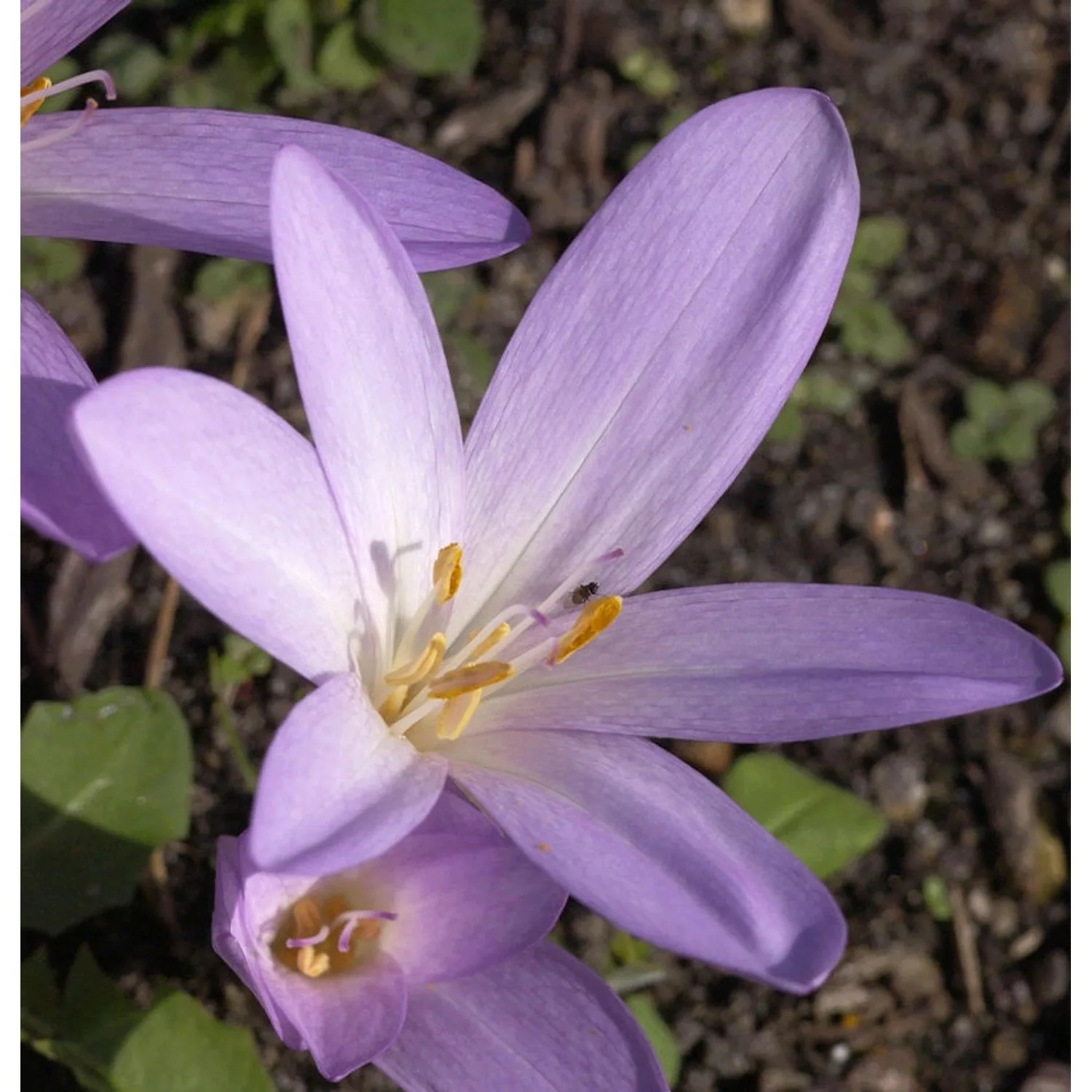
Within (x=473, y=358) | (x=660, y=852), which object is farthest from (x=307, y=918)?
(x=473, y=358)

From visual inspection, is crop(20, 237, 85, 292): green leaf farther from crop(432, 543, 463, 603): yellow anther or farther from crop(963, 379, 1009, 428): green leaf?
crop(963, 379, 1009, 428): green leaf

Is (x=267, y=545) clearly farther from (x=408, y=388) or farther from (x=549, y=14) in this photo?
(x=549, y=14)

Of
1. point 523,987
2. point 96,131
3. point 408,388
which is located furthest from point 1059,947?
point 96,131

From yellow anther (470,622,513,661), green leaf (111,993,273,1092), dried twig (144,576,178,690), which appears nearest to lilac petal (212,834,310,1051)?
yellow anther (470,622,513,661)

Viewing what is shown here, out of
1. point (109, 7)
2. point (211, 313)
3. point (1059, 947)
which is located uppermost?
point (109, 7)

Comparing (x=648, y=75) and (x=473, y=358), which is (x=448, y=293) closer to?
(x=473, y=358)

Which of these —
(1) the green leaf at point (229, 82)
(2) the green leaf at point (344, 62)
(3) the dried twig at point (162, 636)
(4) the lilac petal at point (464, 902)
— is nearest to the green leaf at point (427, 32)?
(2) the green leaf at point (344, 62)
